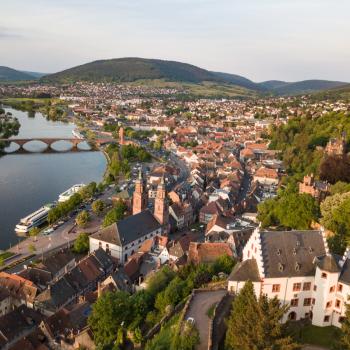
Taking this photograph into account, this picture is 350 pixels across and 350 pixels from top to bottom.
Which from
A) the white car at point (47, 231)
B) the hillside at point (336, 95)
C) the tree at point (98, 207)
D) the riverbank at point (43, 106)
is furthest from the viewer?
the riverbank at point (43, 106)

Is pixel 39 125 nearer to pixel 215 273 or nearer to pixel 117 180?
pixel 117 180

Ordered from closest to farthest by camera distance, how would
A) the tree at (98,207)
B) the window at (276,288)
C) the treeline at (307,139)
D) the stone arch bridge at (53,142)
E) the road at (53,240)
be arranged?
the window at (276,288)
the road at (53,240)
the tree at (98,207)
the treeline at (307,139)
the stone arch bridge at (53,142)

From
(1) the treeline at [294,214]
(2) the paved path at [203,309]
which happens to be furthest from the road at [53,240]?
(2) the paved path at [203,309]

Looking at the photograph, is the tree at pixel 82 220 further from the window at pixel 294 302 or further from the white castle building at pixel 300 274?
the window at pixel 294 302

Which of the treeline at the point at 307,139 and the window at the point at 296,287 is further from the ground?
the window at the point at 296,287

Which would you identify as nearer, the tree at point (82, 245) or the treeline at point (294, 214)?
the treeline at point (294, 214)

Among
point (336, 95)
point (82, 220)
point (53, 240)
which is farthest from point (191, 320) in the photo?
point (336, 95)
